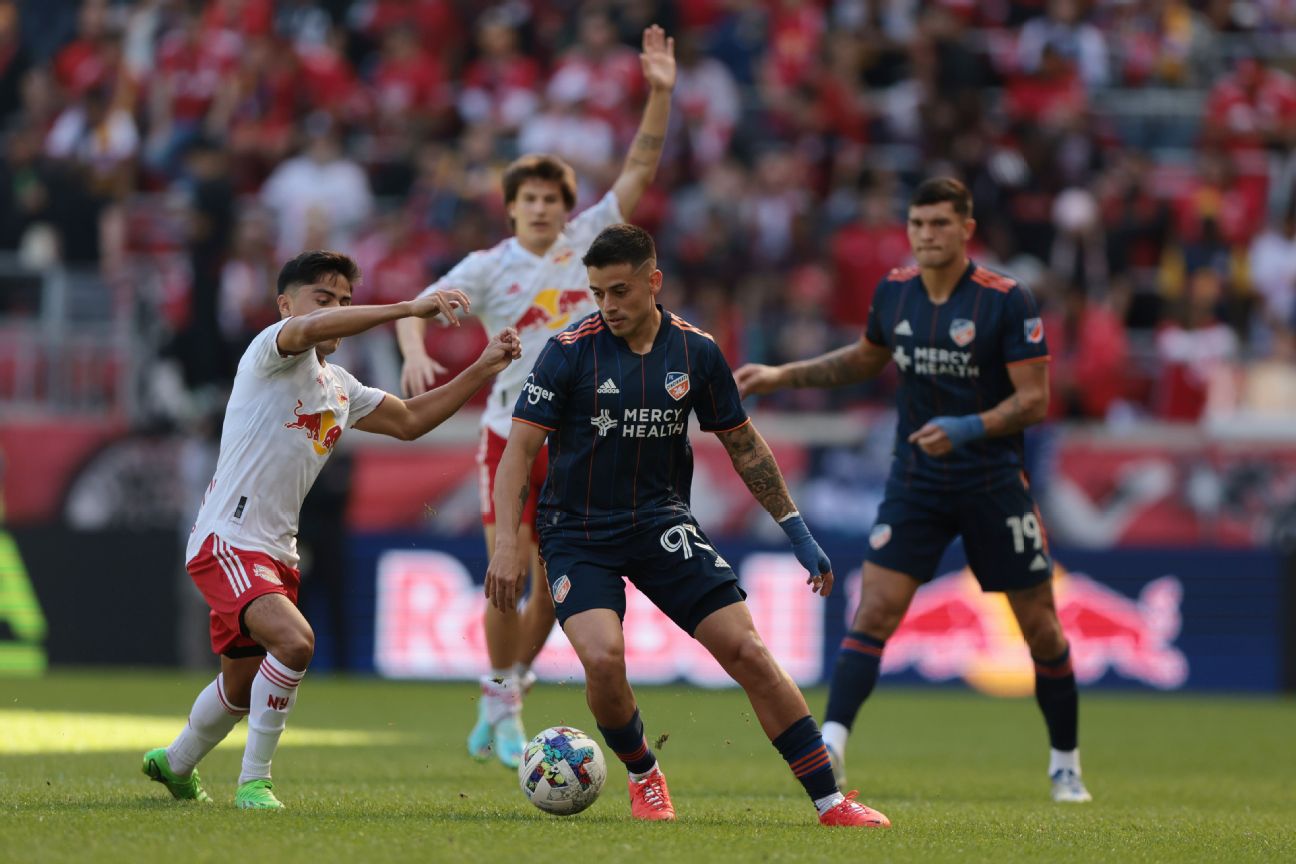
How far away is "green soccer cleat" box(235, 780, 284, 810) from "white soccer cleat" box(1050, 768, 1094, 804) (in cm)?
375

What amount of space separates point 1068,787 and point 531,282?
3634mm

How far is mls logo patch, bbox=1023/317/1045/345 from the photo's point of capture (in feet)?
29.2

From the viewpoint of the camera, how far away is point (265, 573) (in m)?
7.22

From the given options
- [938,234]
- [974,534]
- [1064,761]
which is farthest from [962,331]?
[1064,761]

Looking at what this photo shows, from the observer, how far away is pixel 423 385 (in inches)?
341

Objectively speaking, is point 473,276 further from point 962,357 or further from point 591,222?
point 962,357

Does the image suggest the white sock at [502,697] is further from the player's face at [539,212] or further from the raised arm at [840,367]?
the player's face at [539,212]

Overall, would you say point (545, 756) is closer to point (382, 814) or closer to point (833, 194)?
point (382, 814)

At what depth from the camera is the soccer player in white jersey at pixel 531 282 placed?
944cm

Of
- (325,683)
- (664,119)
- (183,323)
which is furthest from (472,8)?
(664,119)

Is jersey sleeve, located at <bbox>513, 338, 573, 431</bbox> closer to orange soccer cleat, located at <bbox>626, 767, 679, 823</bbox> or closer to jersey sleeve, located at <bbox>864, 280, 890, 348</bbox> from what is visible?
orange soccer cleat, located at <bbox>626, 767, 679, 823</bbox>

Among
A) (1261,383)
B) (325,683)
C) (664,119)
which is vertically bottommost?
(325,683)

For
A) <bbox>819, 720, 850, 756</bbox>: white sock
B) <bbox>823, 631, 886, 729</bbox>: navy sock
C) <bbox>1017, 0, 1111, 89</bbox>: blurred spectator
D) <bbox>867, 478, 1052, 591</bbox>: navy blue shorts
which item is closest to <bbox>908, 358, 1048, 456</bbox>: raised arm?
<bbox>867, 478, 1052, 591</bbox>: navy blue shorts

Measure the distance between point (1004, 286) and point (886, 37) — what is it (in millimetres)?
13375
